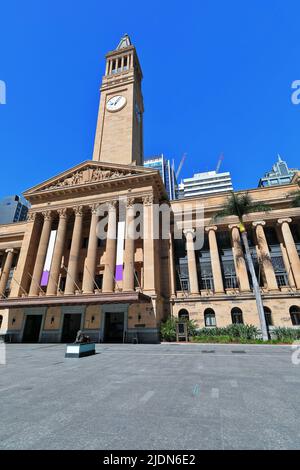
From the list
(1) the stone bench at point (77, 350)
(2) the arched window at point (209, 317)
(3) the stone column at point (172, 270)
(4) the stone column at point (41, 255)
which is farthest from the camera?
(3) the stone column at point (172, 270)

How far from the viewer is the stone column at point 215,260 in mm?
29527

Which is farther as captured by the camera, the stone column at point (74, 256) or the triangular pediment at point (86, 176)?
the triangular pediment at point (86, 176)

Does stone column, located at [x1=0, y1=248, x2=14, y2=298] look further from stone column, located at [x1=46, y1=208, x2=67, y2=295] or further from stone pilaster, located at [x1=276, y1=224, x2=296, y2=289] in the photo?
stone pilaster, located at [x1=276, y1=224, x2=296, y2=289]

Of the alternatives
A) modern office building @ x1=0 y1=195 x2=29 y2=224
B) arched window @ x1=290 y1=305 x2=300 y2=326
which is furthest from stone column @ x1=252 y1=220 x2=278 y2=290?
modern office building @ x1=0 y1=195 x2=29 y2=224

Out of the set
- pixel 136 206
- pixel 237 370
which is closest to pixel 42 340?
pixel 136 206

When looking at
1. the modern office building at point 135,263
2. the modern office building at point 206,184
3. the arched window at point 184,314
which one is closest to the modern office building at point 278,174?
the modern office building at point 206,184

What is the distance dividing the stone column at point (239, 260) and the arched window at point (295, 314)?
5099mm

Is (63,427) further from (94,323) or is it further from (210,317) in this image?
(210,317)

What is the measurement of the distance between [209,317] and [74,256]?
60.6 feet

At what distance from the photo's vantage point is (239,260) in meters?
30.0

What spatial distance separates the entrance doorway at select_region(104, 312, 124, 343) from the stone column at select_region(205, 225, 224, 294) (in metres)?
12.4

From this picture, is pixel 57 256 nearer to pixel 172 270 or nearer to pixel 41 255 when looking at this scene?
pixel 41 255

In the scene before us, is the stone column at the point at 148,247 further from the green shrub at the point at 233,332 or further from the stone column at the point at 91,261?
the green shrub at the point at 233,332

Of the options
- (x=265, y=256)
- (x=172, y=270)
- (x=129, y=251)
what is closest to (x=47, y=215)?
(x=129, y=251)
